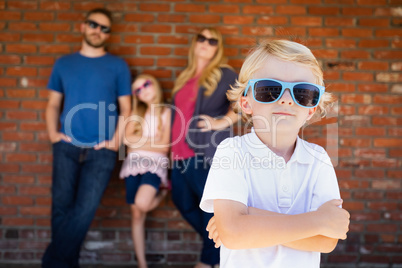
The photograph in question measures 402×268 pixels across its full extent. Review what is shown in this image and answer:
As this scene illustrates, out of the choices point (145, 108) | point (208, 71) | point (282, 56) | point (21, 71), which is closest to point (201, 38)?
point (208, 71)

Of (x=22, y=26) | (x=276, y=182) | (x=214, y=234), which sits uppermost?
(x=22, y=26)

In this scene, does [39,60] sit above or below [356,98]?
above

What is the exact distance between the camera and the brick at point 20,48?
12.6ft

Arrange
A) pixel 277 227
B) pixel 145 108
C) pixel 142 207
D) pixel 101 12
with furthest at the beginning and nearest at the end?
pixel 145 108, pixel 101 12, pixel 142 207, pixel 277 227

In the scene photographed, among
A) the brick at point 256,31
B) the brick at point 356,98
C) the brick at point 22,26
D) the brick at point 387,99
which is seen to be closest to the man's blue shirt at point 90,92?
the brick at point 22,26

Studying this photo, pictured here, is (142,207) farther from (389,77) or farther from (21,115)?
(389,77)

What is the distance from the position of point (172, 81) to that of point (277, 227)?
9.18 feet

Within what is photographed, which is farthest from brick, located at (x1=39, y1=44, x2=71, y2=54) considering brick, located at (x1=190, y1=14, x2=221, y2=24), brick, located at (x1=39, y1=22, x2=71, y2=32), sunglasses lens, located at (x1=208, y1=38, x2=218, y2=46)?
sunglasses lens, located at (x1=208, y1=38, x2=218, y2=46)

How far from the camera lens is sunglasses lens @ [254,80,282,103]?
4.62 feet

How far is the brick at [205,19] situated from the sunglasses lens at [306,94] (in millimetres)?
2577

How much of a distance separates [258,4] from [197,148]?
154 cm

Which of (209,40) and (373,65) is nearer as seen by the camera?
(209,40)

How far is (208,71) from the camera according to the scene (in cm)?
349

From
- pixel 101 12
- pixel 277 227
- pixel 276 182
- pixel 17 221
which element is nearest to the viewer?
pixel 277 227
